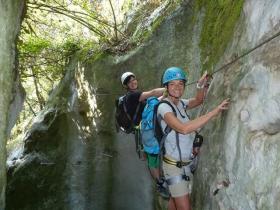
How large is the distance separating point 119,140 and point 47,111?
2.49 m

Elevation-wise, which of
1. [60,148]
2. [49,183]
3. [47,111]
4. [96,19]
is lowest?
[49,183]

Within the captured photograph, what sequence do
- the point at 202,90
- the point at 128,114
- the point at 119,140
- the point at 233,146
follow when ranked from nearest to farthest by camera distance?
the point at 233,146, the point at 202,90, the point at 128,114, the point at 119,140

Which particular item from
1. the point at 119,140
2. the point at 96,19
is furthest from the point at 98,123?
the point at 96,19

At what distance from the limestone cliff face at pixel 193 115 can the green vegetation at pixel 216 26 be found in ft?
0.59

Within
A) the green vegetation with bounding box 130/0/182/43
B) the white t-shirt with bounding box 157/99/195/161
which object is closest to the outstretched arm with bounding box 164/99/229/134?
the white t-shirt with bounding box 157/99/195/161

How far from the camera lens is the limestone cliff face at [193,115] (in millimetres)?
4613

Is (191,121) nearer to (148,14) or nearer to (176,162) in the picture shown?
(176,162)

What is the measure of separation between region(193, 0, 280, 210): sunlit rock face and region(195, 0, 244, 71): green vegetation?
41 cm

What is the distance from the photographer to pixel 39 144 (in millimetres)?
11531

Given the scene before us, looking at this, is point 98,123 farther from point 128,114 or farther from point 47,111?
point 128,114

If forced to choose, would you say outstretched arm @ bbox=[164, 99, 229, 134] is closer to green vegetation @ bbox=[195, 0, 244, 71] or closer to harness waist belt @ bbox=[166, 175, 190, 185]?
harness waist belt @ bbox=[166, 175, 190, 185]

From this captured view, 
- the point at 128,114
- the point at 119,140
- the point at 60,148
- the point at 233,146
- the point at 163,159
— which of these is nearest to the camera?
the point at 233,146

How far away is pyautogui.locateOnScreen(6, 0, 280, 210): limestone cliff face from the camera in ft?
15.1

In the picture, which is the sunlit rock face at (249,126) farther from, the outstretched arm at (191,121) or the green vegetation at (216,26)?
the green vegetation at (216,26)
